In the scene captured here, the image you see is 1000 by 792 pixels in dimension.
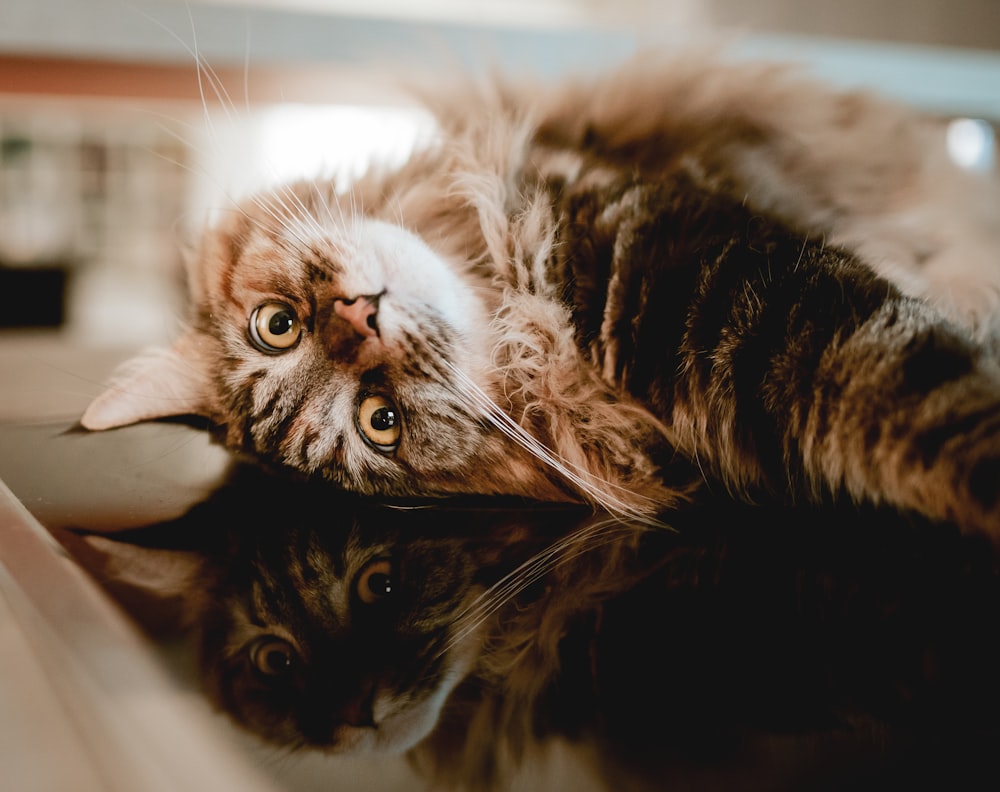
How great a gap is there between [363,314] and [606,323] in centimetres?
36

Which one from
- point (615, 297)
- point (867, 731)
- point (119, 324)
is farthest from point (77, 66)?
point (867, 731)

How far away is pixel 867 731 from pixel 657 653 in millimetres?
179

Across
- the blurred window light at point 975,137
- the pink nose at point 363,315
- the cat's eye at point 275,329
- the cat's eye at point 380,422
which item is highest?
the blurred window light at point 975,137

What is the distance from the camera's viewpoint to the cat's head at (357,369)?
1.22m

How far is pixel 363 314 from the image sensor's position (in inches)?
47.4

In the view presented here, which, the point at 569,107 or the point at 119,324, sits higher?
the point at 569,107

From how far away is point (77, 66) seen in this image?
2658 mm

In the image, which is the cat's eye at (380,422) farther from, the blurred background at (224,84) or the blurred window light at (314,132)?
the blurred window light at (314,132)

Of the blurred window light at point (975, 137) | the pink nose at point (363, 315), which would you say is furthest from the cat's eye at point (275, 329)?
the blurred window light at point (975, 137)

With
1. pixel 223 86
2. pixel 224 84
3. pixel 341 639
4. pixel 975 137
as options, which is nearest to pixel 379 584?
pixel 341 639

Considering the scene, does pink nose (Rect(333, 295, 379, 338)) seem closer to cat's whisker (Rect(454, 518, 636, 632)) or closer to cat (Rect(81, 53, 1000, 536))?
cat (Rect(81, 53, 1000, 536))

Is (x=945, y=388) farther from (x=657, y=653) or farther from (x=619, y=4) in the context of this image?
Result: (x=619, y=4)

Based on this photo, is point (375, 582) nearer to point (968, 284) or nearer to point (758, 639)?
point (758, 639)

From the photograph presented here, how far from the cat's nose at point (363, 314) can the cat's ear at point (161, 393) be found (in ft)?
1.01
